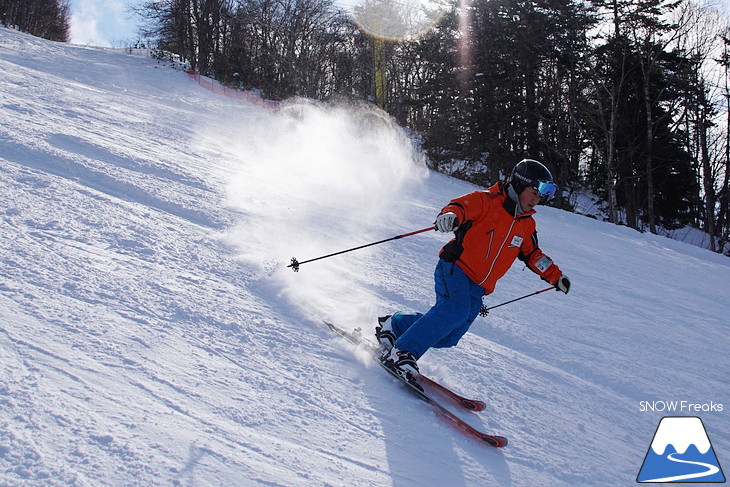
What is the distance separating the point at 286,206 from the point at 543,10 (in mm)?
21085

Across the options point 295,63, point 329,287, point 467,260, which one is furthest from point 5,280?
point 295,63

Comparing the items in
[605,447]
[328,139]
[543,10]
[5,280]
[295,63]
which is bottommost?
[605,447]

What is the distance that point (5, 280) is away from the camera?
9.16 feet

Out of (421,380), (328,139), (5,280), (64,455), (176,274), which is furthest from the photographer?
(328,139)

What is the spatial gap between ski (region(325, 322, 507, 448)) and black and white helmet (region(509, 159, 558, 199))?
4.25ft

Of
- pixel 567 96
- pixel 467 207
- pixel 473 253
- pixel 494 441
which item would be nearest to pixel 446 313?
pixel 473 253

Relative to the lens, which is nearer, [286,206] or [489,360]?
[489,360]

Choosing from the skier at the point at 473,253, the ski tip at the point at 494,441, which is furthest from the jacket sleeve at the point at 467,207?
the ski tip at the point at 494,441

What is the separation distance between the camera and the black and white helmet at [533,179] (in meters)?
3.11

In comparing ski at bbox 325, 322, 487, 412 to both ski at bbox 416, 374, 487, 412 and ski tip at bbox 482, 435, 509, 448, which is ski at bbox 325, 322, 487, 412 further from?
ski tip at bbox 482, 435, 509, 448

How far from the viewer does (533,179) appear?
3.12 metres

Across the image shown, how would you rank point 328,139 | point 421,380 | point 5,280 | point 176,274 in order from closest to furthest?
point 5,280
point 421,380
point 176,274
point 328,139

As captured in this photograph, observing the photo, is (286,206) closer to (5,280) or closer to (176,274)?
(176,274)

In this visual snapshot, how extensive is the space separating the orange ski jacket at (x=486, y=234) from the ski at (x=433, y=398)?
0.68 m
